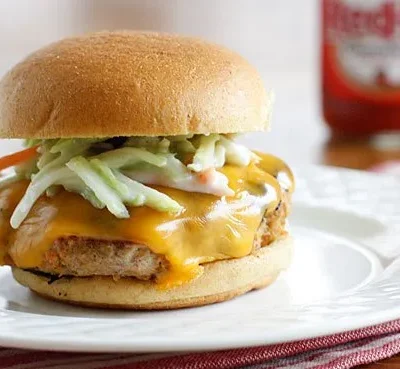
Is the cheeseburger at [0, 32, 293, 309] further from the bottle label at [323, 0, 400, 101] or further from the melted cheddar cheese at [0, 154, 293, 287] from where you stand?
the bottle label at [323, 0, 400, 101]

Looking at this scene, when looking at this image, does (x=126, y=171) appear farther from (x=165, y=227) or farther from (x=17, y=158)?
(x=17, y=158)

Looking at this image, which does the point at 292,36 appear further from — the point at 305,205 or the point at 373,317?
the point at 373,317

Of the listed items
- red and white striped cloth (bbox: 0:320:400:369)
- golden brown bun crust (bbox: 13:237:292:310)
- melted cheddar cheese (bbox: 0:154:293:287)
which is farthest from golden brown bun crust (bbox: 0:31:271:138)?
red and white striped cloth (bbox: 0:320:400:369)

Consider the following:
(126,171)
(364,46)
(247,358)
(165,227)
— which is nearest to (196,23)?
(364,46)

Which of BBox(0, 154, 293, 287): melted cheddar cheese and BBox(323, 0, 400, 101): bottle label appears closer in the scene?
BBox(0, 154, 293, 287): melted cheddar cheese

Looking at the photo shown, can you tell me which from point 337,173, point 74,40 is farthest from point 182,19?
point 74,40

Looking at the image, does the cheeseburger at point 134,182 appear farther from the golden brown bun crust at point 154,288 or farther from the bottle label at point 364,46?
the bottle label at point 364,46
